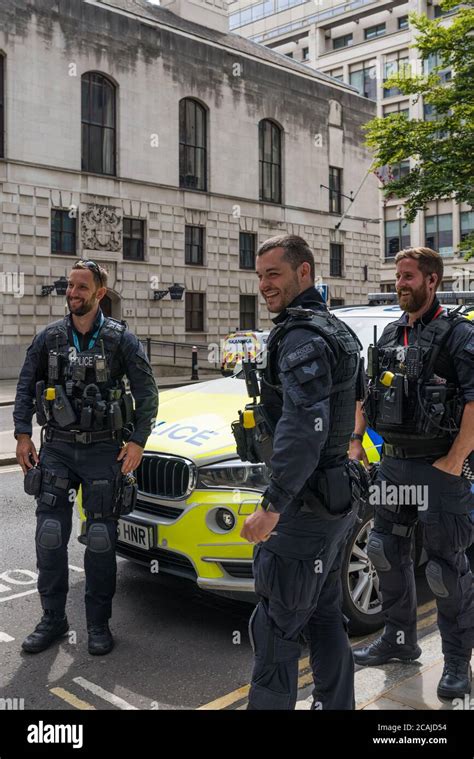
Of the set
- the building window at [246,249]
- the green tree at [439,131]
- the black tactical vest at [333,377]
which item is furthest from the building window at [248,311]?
the black tactical vest at [333,377]

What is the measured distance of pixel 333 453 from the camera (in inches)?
116

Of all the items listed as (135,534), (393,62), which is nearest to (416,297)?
(135,534)

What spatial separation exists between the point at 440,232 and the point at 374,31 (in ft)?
61.6

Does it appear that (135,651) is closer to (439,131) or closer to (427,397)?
(427,397)

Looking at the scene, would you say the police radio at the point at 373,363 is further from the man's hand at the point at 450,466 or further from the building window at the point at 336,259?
the building window at the point at 336,259

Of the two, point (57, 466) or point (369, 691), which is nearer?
point (369, 691)

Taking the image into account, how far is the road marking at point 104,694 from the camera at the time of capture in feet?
11.2

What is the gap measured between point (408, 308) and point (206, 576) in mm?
1791

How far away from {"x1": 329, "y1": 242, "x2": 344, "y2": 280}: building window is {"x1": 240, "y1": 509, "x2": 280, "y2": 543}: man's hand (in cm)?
3656

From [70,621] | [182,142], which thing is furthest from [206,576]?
[182,142]

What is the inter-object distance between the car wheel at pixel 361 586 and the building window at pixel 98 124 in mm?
25960

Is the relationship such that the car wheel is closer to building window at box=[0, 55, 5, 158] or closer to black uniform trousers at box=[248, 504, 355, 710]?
black uniform trousers at box=[248, 504, 355, 710]

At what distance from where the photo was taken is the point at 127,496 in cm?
412

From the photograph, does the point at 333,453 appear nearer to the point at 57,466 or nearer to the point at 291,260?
the point at 291,260
